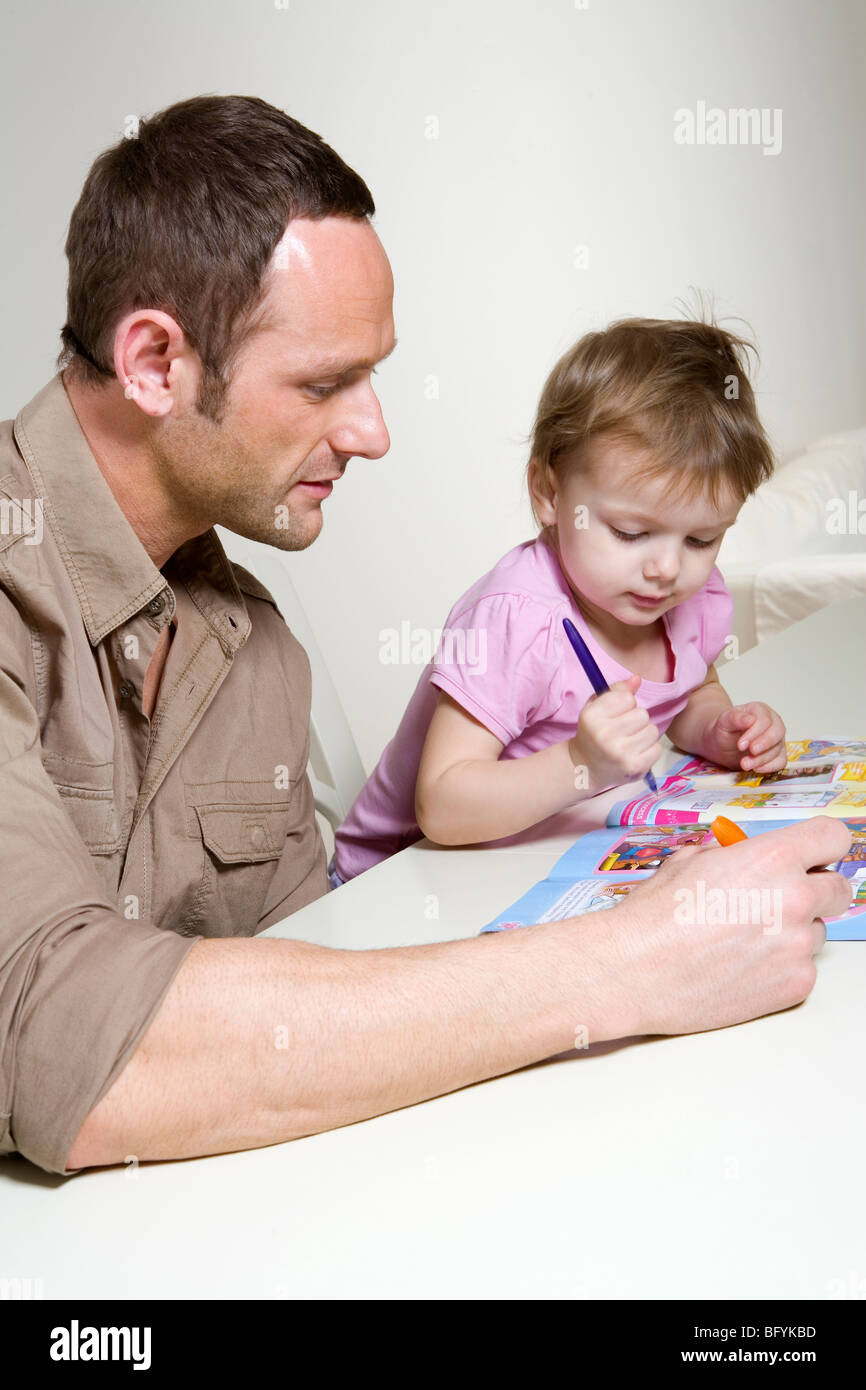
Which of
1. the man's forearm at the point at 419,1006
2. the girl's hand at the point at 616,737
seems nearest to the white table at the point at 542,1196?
the man's forearm at the point at 419,1006

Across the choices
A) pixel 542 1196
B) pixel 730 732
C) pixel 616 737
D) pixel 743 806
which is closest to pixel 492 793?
pixel 616 737

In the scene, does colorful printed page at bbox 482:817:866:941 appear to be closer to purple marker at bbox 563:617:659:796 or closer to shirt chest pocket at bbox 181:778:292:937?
purple marker at bbox 563:617:659:796

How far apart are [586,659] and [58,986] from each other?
2.43 ft

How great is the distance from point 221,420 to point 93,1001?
1.92ft

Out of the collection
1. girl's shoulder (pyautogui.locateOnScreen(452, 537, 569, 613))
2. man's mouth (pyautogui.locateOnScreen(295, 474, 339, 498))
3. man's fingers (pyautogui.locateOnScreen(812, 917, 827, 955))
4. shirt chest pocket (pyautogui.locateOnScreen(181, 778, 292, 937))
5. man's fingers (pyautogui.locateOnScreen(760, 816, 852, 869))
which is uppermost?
man's mouth (pyautogui.locateOnScreen(295, 474, 339, 498))

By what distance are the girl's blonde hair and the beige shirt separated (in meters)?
0.36

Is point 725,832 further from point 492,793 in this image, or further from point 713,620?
point 713,620

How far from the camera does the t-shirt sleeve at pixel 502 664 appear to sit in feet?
3.98

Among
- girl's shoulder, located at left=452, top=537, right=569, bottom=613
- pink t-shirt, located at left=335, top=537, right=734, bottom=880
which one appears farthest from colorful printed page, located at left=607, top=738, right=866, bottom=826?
girl's shoulder, located at left=452, top=537, right=569, bottom=613

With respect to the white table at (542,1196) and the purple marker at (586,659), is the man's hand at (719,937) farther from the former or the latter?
the purple marker at (586,659)

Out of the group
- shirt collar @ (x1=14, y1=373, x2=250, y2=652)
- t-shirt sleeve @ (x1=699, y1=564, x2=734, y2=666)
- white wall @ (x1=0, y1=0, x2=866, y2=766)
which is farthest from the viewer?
white wall @ (x1=0, y1=0, x2=866, y2=766)

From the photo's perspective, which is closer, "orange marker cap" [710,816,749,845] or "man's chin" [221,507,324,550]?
"orange marker cap" [710,816,749,845]

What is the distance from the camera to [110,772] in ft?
3.26

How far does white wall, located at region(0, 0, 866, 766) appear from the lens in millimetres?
3564
